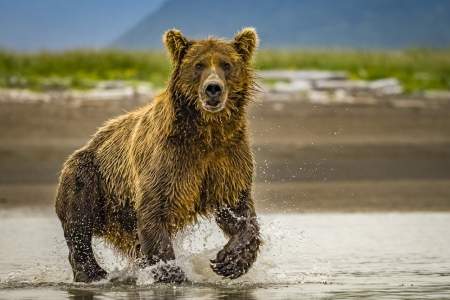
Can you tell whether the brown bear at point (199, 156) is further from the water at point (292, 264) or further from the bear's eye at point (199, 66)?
the water at point (292, 264)

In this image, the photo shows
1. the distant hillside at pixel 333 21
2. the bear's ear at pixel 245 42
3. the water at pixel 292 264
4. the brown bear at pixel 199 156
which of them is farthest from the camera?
the distant hillside at pixel 333 21

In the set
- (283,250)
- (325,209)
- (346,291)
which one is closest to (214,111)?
(346,291)

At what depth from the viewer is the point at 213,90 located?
8586 millimetres

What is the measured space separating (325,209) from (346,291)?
580cm

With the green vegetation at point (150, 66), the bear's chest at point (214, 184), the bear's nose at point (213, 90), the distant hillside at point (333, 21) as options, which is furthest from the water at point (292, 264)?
the distant hillside at point (333, 21)

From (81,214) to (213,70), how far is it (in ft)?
5.81

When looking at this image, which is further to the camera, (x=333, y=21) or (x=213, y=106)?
(x=333, y=21)

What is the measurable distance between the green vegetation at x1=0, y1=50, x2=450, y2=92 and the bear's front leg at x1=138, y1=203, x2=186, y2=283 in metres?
15.1

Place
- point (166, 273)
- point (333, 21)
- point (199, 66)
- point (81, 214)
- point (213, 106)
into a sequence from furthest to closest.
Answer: point (333, 21), point (81, 214), point (166, 273), point (199, 66), point (213, 106)

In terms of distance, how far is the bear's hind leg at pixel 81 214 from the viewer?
32.1 feet

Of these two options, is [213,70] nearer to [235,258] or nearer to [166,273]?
[235,258]

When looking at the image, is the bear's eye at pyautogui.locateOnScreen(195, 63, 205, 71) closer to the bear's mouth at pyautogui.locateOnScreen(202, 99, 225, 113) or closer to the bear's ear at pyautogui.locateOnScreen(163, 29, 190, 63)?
the bear's ear at pyautogui.locateOnScreen(163, 29, 190, 63)

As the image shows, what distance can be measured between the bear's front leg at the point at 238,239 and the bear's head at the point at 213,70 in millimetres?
744

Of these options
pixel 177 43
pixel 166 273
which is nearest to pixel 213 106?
pixel 177 43
